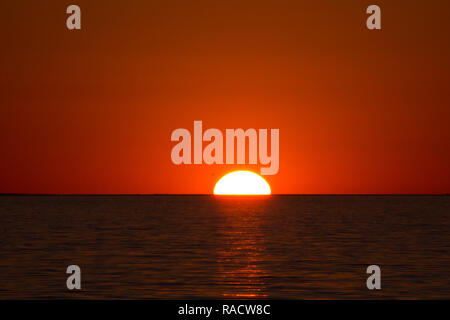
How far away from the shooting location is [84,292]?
32094mm

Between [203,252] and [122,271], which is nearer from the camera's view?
[122,271]

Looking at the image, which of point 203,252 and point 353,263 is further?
point 203,252

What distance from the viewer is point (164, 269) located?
136 feet

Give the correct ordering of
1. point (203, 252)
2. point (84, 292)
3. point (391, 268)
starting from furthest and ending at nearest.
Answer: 1. point (203, 252)
2. point (391, 268)
3. point (84, 292)

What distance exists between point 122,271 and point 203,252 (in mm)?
13662
